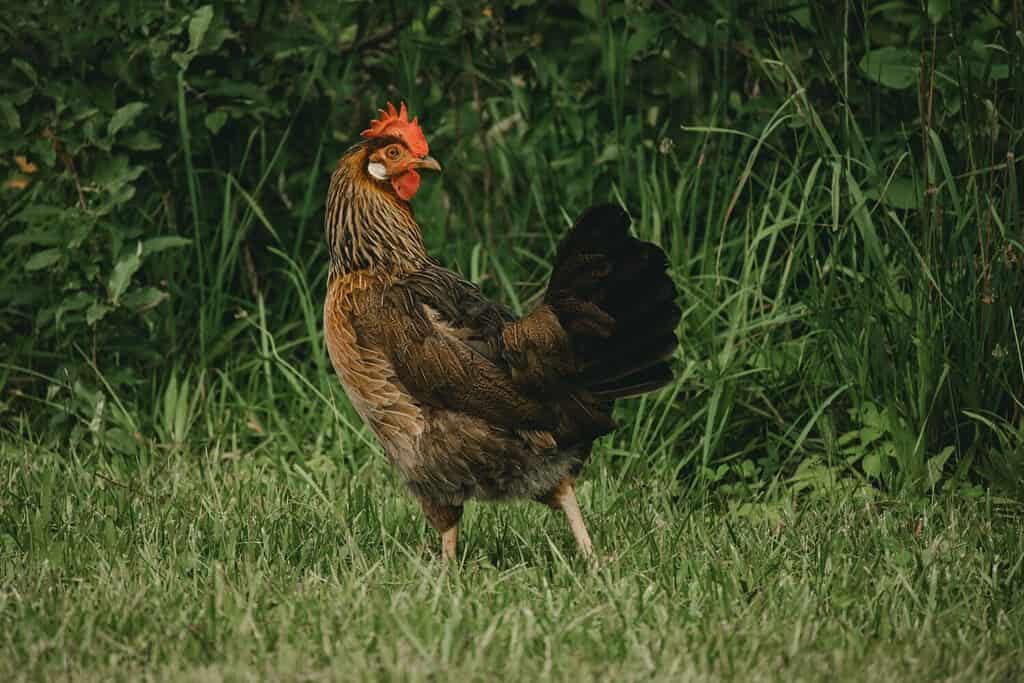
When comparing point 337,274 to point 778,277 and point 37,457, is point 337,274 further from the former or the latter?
point 778,277

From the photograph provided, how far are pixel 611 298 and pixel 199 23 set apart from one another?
2556mm

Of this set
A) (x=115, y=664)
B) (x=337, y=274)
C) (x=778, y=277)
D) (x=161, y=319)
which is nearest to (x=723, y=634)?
(x=115, y=664)

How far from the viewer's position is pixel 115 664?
3.24m

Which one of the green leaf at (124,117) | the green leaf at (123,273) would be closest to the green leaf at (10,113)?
the green leaf at (124,117)

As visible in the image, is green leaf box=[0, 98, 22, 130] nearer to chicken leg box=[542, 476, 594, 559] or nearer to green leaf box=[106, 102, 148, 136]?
green leaf box=[106, 102, 148, 136]

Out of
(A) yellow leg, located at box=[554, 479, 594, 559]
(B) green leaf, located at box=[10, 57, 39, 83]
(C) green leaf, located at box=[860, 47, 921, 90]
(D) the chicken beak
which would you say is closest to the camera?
(A) yellow leg, located at box=[554, 479, 594, 559]

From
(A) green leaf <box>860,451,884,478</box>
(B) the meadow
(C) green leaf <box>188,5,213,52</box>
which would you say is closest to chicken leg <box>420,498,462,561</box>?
(B) the meadow

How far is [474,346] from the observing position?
4.15m

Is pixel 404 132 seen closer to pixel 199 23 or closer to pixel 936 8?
pixel 199 23

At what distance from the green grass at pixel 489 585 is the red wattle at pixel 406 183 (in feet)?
3.44

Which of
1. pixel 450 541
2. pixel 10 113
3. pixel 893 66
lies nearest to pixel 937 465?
pixel 893 66

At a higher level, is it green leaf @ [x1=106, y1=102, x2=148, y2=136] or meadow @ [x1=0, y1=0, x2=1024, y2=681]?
green leaf @ [x1=106, y1=102, x2=148, y2=136]

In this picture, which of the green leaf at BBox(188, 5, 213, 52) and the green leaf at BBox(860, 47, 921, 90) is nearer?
the green leaf at BBox(860, 47, 921, 90)

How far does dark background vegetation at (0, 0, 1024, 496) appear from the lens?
4.98 metres
